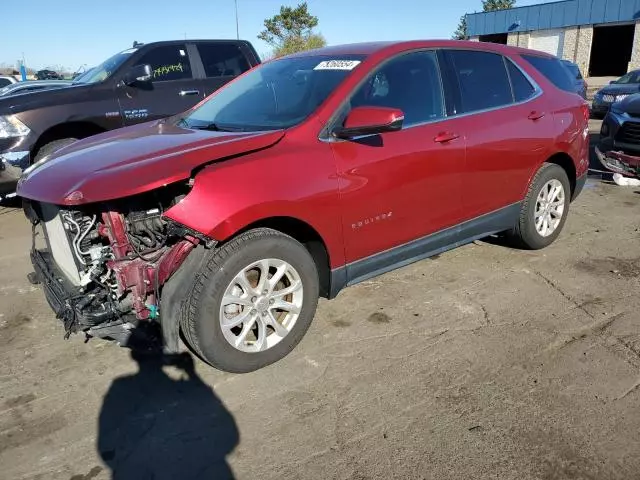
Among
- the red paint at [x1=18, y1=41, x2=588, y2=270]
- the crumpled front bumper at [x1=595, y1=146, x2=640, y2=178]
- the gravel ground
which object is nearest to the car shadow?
the gravel ground

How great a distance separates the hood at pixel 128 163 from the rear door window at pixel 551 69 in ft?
9.95

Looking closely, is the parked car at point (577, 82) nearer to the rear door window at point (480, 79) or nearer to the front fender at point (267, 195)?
the rear door window at point (480, 79)

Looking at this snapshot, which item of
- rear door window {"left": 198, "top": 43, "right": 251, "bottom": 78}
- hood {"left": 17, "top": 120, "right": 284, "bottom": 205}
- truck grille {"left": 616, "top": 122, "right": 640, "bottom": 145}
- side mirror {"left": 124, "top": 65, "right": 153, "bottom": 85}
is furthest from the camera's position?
rear door window {"left": 198, "top": 43, "right": 251, "bottom": 78}

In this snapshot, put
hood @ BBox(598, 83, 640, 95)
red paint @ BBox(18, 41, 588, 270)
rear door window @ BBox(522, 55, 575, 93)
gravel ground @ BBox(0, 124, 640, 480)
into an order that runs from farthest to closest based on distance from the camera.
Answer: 1. hood @ BBox(598, 83, 640, 95)
2. rear door window @ BBox(522, 55, 575, 93)
3. red paint @ BBox(18, 41, 588, 270)
4. gravel ground @ BBox(0, 124, 640, 480)

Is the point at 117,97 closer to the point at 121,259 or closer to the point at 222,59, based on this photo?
the point at 222,59

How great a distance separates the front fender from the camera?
268 centimetres

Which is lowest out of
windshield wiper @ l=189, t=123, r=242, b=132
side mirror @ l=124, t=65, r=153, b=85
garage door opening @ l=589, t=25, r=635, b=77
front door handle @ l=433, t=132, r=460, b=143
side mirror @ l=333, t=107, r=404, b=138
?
garage door opening @ l=589, t=25, r=635, b=77

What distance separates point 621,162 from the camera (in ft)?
23.7

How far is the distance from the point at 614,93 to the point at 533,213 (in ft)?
39.5

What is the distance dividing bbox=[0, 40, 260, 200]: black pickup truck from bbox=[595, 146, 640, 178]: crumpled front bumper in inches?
206

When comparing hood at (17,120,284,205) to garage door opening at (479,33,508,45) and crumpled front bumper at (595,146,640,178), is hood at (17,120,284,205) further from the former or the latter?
garage door opening at (479,33,508,45)

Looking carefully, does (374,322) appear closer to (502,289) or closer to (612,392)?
(502,289)

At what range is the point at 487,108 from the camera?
13.4 ft

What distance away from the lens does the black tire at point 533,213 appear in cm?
448
